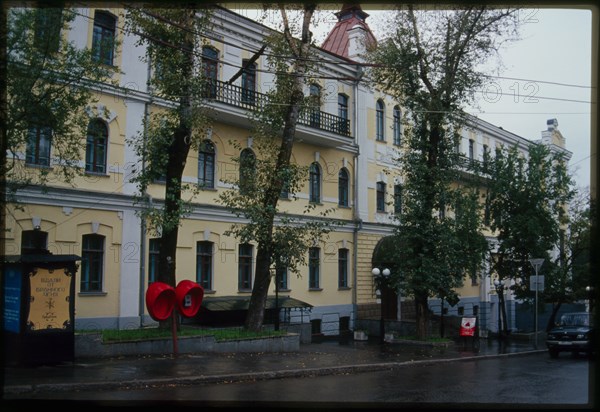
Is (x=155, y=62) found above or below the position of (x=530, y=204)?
above

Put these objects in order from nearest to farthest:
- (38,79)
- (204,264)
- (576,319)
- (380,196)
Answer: (38,79), (204,264), (576,319), (380,196)

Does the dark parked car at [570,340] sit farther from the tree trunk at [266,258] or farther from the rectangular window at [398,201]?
the tree trunk at [266,258]

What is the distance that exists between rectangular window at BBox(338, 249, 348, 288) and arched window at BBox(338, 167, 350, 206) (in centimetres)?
232

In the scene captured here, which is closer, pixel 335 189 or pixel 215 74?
pixel 215 74

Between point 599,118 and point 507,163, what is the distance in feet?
76.0

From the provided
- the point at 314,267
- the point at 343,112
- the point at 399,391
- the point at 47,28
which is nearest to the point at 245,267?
the point at 314,267

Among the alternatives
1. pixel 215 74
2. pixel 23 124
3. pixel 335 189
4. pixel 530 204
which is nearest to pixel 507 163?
pixel 530 204

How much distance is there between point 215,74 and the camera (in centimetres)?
2217

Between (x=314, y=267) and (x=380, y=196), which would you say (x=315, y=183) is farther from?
(x=380, y=196)

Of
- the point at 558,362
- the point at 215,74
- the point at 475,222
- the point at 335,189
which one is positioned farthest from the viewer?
the point at 335,189

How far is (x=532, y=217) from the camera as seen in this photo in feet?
92.4

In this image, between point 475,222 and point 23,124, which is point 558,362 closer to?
point 475,222

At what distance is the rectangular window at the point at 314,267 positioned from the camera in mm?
26183

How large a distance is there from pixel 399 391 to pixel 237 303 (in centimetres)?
1100
